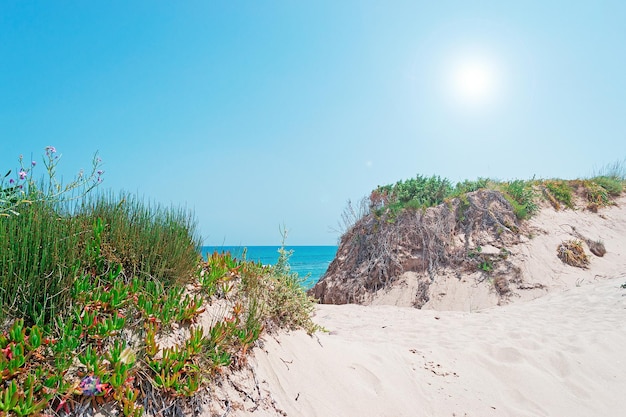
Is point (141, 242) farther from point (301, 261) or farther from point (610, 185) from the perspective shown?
point (301, 261)

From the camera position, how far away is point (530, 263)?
9.49 metres

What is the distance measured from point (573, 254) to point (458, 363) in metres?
7.48

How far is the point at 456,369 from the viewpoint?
14.3ft

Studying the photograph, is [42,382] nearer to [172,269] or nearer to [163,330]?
[163,330]

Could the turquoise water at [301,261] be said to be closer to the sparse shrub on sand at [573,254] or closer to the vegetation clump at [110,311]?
the vegetation clump at [110,311]

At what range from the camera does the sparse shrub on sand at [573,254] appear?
388 inches

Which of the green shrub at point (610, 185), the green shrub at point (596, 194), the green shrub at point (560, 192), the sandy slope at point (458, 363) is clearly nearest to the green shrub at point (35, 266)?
the sandy slope at point (458, 363)

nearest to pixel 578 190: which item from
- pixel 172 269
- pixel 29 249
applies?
pixel 172 269

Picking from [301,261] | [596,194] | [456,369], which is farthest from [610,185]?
[301,261]

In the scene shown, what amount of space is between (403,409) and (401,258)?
22.8ft

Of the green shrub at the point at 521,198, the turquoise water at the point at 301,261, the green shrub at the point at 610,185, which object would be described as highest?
the green shrub at the point at 610,185

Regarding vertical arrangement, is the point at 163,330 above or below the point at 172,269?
below

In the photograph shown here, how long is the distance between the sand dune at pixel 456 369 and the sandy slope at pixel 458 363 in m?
0.01

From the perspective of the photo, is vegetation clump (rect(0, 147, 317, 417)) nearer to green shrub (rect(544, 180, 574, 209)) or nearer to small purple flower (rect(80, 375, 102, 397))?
small purple flower (rect(80, 375, 102, 397))
